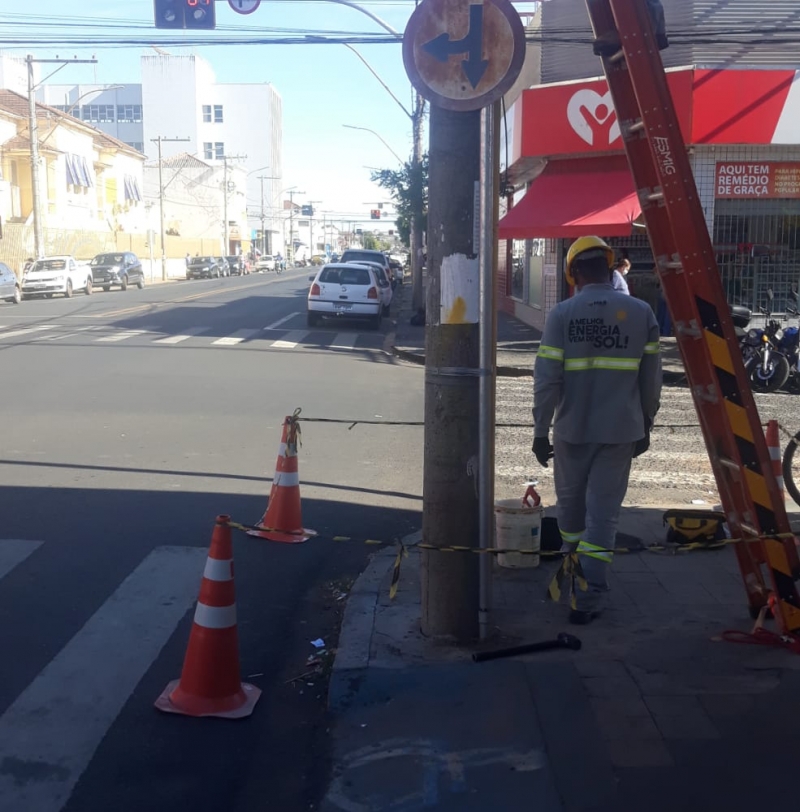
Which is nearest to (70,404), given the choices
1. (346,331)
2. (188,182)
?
(346,331)

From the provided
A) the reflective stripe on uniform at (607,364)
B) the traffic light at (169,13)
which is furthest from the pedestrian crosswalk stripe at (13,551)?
the traffic light at (169,13)

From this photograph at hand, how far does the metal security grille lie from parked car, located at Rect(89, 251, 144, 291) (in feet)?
118

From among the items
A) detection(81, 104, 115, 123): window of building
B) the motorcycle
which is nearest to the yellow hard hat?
the motorcycle

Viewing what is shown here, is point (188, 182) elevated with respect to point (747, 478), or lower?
elevated

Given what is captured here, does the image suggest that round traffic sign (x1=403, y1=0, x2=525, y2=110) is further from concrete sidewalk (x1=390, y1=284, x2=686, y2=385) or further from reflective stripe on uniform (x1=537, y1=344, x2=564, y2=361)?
concrete sidewalk (x1=390, y1=284, x2=686, y2=385)

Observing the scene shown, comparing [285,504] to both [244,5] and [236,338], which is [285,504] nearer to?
[244,5]

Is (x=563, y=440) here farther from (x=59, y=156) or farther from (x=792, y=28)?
(x=59, y=156)

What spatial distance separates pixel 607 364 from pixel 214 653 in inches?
92.1

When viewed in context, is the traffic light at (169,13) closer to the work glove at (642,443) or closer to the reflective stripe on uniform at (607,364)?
the reflective stripe on uniform at (607,364)

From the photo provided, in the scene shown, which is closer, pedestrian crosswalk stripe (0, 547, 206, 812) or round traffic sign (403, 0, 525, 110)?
pedestrian crosswalk stripe (0, 547, 206, 812)

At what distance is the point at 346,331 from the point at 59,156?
39.6 m

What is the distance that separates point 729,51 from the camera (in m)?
18.6

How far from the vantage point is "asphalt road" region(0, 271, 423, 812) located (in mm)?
4023

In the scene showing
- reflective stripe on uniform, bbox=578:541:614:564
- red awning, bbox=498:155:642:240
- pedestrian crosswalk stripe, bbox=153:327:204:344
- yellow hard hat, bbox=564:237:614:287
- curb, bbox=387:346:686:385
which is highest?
red awning, bbox=498:155:642:240
